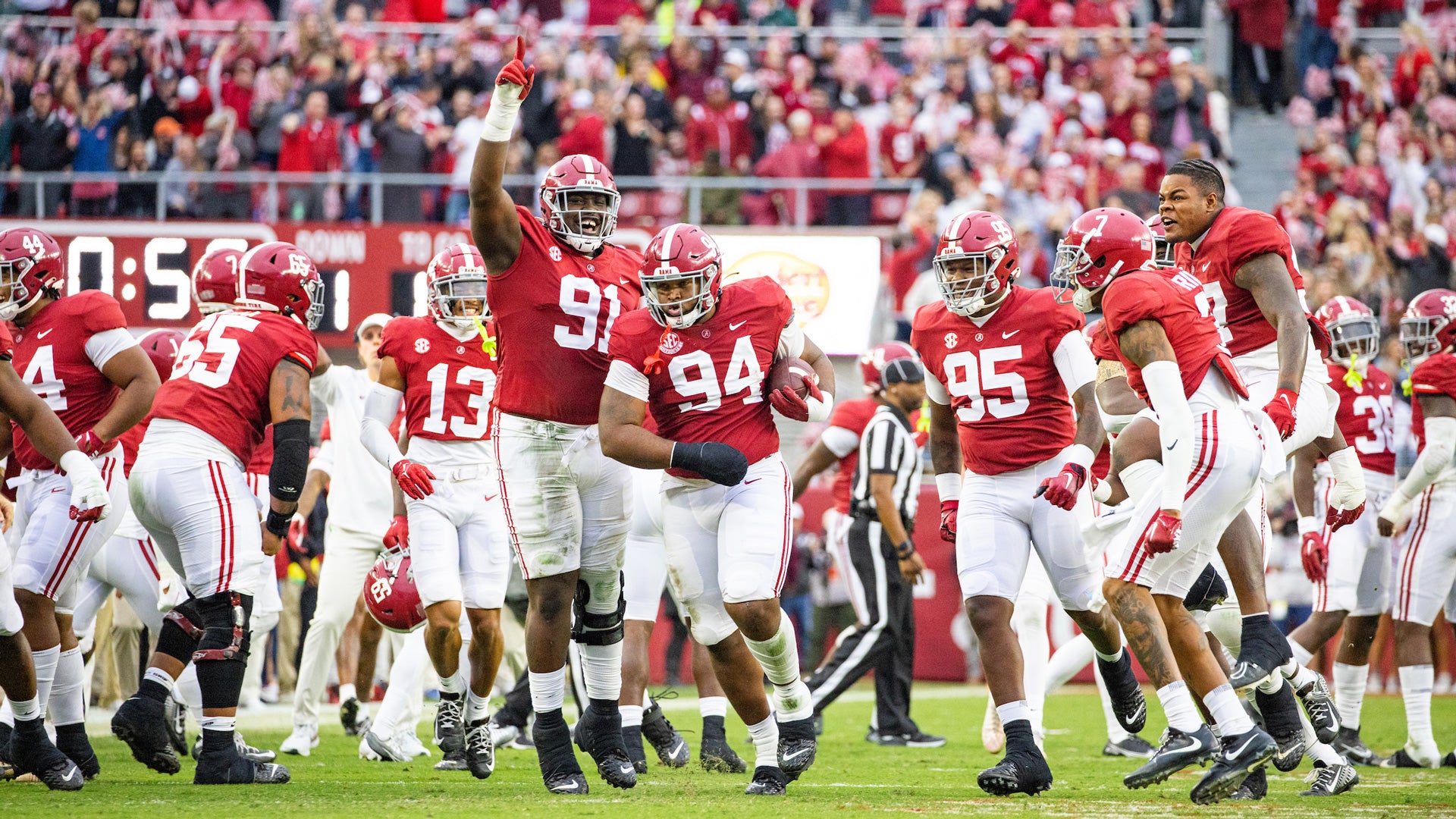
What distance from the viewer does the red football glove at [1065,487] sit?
5551mm

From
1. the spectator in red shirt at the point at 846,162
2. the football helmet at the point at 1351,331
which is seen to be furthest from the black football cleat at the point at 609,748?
the spectator in red shirt at the point at 846,162

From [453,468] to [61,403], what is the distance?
5.48 feet

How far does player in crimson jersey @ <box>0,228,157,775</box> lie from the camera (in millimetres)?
6383

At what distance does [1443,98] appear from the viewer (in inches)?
675

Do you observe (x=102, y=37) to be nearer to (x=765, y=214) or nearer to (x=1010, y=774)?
(x=765, y=214)

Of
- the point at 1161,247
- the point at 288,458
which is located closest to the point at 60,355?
the point at 288,458

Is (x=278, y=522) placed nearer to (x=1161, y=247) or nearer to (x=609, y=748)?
(x=609, y=748)

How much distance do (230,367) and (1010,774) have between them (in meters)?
3.42

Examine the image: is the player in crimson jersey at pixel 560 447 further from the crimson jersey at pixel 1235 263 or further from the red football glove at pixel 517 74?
the crimson jersey at pixel 1235 263

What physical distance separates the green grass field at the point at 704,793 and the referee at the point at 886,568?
525 millimetres

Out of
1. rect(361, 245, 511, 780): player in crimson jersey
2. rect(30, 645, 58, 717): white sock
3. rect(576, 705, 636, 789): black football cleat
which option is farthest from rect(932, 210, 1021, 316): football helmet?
rect(30, 645, 58, 717): white sock

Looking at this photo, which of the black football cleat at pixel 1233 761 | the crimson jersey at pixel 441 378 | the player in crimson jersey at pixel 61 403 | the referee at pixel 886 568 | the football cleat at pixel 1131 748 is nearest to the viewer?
the black football cleat at pixel 1233 761

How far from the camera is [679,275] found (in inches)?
226

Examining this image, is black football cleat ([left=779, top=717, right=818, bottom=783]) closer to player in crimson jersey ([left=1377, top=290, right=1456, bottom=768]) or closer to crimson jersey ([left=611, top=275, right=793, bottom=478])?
crimson jersey ([left=611, top=275, right=793, bottom=478])
